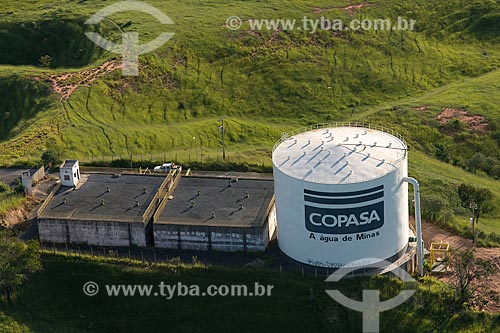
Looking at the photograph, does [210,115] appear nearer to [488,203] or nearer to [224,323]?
[488,203]

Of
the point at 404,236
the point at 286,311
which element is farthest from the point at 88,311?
the point at 404,236

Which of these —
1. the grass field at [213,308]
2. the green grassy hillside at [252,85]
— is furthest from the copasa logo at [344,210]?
the green grassy hillside at [252,85]

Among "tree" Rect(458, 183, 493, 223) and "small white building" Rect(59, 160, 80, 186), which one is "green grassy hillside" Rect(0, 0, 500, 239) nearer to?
"tree" Rect(458, 183, 493, 223)

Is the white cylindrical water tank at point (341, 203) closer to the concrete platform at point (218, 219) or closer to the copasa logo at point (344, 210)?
the copasa logo at point (344, 210)

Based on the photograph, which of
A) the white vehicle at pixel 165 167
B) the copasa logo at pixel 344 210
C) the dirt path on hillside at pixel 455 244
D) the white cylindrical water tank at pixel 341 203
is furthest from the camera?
the white vehicle at pixel 165 167

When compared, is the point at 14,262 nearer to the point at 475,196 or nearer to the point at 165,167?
the point at 165,167

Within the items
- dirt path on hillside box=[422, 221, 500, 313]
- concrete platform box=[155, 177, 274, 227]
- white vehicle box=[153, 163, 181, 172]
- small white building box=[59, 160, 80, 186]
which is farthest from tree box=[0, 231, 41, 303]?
dirt path on hillside box=[422, 221, 500, 313]
